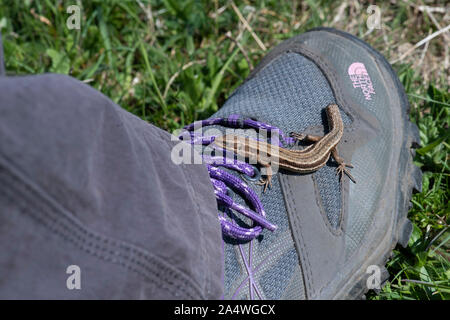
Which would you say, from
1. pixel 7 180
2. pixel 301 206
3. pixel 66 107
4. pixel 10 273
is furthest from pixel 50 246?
pixel 301 206

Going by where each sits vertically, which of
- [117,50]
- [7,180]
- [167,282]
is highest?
[7,180]

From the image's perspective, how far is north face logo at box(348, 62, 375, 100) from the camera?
3139 mm

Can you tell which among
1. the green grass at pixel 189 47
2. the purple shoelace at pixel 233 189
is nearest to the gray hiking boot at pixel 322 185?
the purple shoelace at pixel 233 189

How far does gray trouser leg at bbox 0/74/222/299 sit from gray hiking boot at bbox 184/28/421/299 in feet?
1.85

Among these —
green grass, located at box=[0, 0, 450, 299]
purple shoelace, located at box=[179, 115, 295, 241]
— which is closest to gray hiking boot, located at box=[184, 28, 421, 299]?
purple shoelace, located at box=[179, 115, 295, 241]

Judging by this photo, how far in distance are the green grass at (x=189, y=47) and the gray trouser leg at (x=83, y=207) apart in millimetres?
2129

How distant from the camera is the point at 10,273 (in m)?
1.19

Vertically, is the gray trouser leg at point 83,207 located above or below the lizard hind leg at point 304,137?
above

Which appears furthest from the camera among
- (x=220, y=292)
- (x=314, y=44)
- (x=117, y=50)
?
(x=117, y=50)

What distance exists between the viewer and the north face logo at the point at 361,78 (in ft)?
10.3

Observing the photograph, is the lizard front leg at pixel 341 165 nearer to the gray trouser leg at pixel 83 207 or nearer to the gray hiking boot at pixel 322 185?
the gray hiking boot at pixel 322 185

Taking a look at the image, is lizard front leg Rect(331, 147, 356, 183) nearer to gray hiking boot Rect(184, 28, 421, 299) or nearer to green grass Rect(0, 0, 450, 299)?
gray hiking boot Rect(184, 28, 421, 299)
